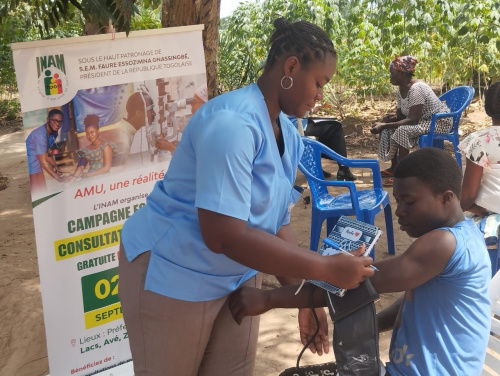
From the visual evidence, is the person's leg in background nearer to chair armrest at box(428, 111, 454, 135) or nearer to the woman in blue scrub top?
chair armrest at box(428, 111, 454, 135)

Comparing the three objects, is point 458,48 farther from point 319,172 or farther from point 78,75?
point 78,75

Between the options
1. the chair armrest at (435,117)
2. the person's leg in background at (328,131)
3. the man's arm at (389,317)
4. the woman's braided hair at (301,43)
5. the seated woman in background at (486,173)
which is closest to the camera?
the woman's braided hair at (301,43)

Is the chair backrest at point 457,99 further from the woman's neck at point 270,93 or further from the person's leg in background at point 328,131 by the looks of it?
the woman's neck at point 270,93

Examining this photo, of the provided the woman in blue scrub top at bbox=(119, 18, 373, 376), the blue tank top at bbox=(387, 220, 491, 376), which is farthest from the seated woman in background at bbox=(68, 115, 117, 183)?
the blue tank top at bbox=(387, 220, 491, 376)

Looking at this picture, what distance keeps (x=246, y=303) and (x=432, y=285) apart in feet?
1.75

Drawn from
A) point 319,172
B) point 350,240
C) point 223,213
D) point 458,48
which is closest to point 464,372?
point 350,240

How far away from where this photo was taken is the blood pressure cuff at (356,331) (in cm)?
161

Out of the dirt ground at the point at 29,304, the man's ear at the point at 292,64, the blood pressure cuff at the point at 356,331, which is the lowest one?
the dirt ground at the point at 29,304

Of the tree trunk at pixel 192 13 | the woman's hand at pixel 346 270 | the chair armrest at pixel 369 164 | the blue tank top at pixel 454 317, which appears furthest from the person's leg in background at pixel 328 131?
the woman's hand at pixel 346 270

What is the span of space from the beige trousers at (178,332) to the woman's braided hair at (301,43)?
66cm

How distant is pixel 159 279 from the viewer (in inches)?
64.6

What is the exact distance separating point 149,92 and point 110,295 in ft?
3.24

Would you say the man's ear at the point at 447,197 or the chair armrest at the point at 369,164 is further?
the chair armrest at the point at 369,164

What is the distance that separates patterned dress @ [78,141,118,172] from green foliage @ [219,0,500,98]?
6062 mm
